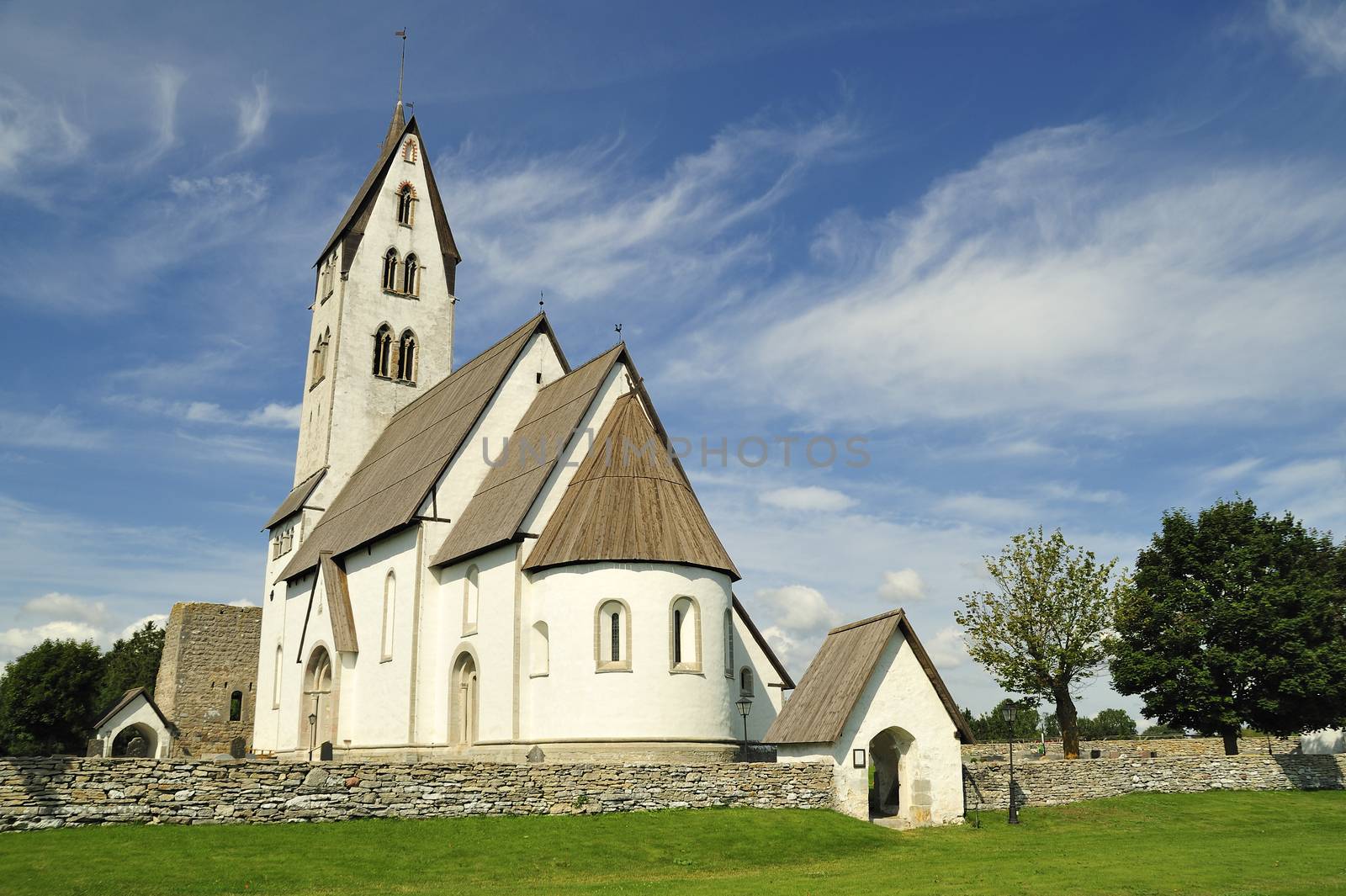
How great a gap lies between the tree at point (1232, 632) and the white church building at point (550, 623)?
1405 cm

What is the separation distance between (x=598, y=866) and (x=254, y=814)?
20.6ft

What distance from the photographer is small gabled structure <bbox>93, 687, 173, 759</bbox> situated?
4062cm

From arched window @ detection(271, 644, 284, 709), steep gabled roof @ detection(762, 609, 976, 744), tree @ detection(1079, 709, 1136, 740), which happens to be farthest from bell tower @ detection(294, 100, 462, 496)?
tree @ detection(1079, 709, 1136, 740)

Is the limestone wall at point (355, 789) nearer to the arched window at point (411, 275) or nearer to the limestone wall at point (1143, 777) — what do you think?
the limestone wall at point (1143, 777)

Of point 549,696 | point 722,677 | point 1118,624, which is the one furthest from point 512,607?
point 1118,624

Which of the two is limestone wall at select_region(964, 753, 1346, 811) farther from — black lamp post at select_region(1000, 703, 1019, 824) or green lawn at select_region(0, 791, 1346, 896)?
green lawn at select_region(0, 791, 1346, 896)

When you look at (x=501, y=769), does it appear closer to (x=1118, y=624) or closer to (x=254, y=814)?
(x=254, y=814)

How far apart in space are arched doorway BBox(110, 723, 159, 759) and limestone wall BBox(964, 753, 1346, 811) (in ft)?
108

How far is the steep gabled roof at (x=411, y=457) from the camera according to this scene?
1294 inches

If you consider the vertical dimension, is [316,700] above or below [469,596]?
below

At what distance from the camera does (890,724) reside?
24.1m

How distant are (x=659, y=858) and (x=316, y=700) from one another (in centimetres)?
2182

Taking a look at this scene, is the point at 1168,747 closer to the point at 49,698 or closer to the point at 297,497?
the point at 297,497

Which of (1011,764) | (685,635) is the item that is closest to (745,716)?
(685,635)
